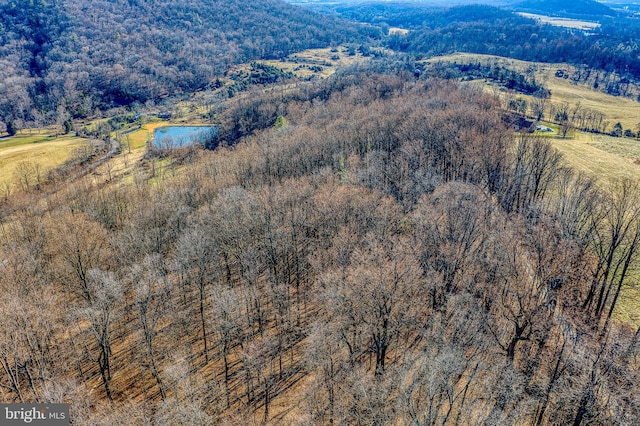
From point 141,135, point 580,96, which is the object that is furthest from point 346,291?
point 580,96

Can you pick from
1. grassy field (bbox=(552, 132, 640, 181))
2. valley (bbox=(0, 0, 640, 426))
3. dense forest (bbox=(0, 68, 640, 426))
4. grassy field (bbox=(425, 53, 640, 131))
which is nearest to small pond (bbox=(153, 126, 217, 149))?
valley (bbox=(0, 0, 640, 426))

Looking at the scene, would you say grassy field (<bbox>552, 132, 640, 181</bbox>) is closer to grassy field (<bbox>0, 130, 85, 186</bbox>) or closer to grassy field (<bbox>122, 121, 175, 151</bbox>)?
grassy field (<bbox>122, 121, 175, 151</bbox>)

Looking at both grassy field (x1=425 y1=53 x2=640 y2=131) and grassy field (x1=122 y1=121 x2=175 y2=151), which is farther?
grassy field (x1=122 y1=121 x2=175 y2=151)

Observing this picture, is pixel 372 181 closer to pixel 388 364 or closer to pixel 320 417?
pixel 388 364

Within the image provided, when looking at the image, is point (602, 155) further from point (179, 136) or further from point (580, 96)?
point (179, 136)

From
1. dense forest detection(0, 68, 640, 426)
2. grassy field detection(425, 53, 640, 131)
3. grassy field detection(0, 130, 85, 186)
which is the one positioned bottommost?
grassy field detection(0, 130, 85, 186)

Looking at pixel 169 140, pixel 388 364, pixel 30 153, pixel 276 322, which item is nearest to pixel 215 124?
pixel 169 140
